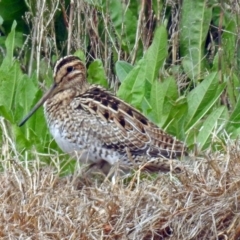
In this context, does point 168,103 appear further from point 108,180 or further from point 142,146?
point 108,180

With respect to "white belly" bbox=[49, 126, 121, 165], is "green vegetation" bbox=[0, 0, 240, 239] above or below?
above

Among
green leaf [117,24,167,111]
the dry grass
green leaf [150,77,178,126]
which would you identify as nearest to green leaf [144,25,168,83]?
green leaf [117,24,167,111]

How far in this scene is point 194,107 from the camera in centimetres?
564

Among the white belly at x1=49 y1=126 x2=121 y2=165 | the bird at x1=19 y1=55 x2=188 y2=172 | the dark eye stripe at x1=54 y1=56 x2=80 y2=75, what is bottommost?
the white belly at x1=49 y1=126 x2=121 y2=165

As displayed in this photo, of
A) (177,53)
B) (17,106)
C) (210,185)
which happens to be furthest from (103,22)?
(210,185)

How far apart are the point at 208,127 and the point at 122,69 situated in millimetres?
850

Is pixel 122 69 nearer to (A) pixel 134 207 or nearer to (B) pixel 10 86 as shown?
(B) pixel 10 86

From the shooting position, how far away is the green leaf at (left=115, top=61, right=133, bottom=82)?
19.6 feet

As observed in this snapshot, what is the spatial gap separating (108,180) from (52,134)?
754 millimetres

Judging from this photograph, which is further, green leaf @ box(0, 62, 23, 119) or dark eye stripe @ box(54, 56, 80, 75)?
green leaf @ box(0, 62, 23, 119)

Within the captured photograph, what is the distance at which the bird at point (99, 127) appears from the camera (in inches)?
198

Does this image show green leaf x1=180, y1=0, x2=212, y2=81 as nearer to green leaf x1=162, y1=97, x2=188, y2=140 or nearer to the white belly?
green leaf x1=162, y1=97, x2=188, y2=140

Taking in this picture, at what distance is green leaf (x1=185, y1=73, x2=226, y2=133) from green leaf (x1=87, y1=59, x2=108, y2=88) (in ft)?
2.05

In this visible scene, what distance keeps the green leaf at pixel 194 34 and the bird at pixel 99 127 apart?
3.69 ft
